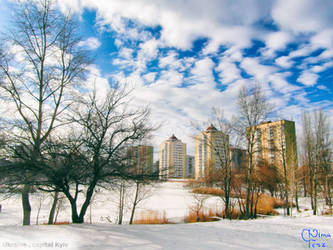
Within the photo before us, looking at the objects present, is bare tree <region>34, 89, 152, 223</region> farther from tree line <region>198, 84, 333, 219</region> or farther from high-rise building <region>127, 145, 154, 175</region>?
tree line <region>198, 84, 333, 219</region>

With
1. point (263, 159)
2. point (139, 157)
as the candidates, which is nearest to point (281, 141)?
point (263, 159)

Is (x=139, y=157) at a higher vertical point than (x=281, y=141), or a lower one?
lower

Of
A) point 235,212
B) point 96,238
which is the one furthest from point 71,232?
point 235,212

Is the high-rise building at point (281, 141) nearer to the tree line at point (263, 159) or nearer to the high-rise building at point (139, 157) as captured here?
the tree line at point (263, 159)

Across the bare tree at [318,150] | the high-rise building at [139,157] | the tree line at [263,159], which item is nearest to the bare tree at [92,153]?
the high-rise building at [139,157]

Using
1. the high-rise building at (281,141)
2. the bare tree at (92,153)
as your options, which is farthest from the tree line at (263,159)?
the bare tree at (92,153)

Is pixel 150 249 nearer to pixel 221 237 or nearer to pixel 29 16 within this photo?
pixel 221 237

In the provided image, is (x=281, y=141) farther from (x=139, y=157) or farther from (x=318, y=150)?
(x=139, y=157)

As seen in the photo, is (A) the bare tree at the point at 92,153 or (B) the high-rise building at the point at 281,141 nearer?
(A) the bare tree at the point at 92,153

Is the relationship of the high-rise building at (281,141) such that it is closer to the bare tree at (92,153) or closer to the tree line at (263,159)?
the tree line at (263,159)

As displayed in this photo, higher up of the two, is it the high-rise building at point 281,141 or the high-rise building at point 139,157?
the high-rise building at point 281,141

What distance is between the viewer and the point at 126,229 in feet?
25.3

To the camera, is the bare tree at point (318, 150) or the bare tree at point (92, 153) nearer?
the bare tree at point (92, 153)

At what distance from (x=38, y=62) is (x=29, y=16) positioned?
1.87m
